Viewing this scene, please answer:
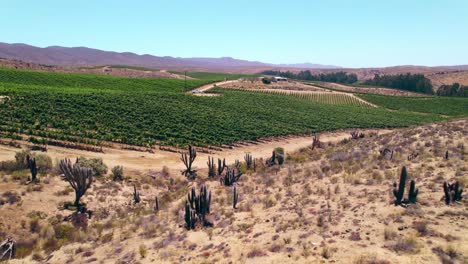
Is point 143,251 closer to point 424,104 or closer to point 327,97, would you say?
point 327,97

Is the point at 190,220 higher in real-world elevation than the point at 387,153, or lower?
lower

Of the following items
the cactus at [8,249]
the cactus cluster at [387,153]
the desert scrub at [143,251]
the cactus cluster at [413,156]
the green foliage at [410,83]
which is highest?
the green foliage at [410,83]

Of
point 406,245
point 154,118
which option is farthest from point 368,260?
point 154,118

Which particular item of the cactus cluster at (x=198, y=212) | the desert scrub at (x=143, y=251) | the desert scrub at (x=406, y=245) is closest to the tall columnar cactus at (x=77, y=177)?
the cactus cluster at (x=198, y=212)

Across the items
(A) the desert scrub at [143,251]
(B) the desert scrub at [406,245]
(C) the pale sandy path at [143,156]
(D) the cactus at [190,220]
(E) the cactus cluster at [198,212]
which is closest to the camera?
(B) the desert scrub at [406,245]

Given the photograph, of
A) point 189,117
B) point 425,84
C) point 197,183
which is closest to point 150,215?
point 197,183

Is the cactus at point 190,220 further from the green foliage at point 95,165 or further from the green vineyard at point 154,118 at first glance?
the green vineyard at point 154,118

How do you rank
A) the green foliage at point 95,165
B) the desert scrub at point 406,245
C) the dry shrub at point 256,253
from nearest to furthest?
1. the desert scrub at point 406,245
2. the dry shrub at point 256,253
3. the green foliage at point 95,165
